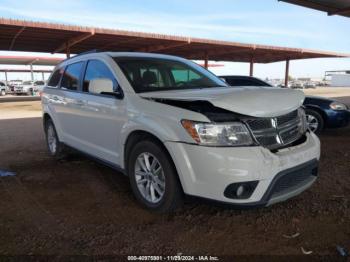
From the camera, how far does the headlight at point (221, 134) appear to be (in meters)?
2.88

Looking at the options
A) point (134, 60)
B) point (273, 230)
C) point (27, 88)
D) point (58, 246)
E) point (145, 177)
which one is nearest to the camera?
point (58, 246)

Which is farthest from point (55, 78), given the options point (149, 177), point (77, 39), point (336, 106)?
point (77, 39)

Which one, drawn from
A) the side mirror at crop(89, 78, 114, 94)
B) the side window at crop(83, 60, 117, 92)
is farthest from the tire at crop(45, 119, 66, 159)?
the side mirror at crop(89, 78, 114, 94)

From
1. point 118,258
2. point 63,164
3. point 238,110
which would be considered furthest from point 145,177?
point 63,164

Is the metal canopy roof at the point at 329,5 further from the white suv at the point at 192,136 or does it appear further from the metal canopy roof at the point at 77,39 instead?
A: the metal canopy roof at the point at 77,39

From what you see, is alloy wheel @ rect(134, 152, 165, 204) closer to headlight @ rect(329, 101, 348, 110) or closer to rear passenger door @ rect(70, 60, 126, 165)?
rear passenger door @ rect(70, 60, 126, 165)

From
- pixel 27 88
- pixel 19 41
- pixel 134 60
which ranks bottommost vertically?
pixel 27 88

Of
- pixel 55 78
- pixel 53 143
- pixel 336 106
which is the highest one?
pixel 55 78

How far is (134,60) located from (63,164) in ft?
8.06

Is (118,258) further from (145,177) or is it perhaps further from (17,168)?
(17,168)

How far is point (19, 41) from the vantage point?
69.5 ft

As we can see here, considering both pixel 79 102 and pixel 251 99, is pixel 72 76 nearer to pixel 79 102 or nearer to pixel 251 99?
pixel 79 102

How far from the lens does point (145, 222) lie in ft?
10.8

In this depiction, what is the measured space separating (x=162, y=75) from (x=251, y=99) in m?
1.51
